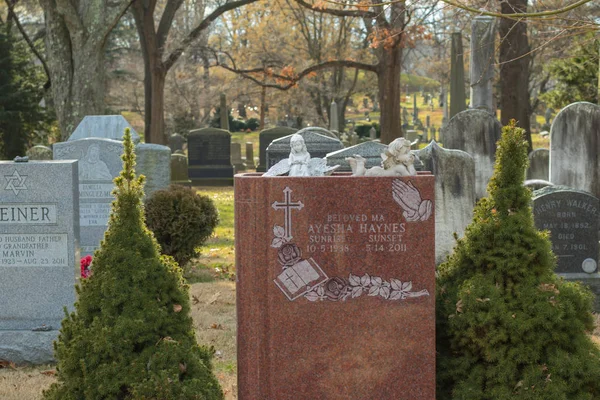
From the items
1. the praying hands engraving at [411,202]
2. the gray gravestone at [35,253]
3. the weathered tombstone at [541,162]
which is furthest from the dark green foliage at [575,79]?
the praying hands engraving at [411,202]

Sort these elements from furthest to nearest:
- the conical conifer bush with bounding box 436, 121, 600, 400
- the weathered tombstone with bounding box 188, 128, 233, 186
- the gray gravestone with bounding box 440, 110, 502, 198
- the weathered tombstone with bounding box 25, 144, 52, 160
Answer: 1. the weathered tombstone with bounding box 188, 128, 233, 186
2. the weathered tombstone with bounding box 25, 144, 52, 160
3. the gray gravestone with bounding box 440, 110, 502, 198
4. the conical conifer bush with bounding box 436, 121, 600, 400

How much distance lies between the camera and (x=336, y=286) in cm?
529

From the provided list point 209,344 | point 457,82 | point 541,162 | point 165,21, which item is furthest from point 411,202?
point 165,21

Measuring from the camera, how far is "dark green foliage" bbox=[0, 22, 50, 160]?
96.9ft

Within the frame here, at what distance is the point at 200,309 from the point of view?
9.93 metres

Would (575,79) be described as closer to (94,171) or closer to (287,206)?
(94,171)

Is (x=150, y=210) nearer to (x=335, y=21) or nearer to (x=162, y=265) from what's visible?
(x=162, y=265)

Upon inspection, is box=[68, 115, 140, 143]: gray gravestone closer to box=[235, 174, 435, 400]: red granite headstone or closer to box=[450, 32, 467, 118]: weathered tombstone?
box=[450, 32, 467, 118]: weathered tombstone

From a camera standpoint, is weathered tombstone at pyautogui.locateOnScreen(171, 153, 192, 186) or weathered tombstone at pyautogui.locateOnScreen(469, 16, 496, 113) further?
weathered tombstone at pyautogui.locateOnScreen(171, 153, 192, 186)

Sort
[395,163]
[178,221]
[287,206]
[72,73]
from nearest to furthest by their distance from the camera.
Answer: [287,206] → [395,163] → [178,221] → [72,73]

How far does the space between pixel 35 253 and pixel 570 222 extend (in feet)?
19.3

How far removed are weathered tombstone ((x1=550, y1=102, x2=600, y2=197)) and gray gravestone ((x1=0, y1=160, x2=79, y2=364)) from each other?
7395 mm

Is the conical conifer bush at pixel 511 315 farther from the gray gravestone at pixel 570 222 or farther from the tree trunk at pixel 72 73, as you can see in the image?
the tree trunk at pixel 72 73

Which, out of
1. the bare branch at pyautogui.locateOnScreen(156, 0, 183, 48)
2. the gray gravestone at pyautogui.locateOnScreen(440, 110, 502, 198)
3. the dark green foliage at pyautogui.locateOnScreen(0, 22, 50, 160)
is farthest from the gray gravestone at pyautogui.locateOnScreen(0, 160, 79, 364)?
the dark green foliage at pyautogui.locateOnScreen(0, 22, 50, 160)
